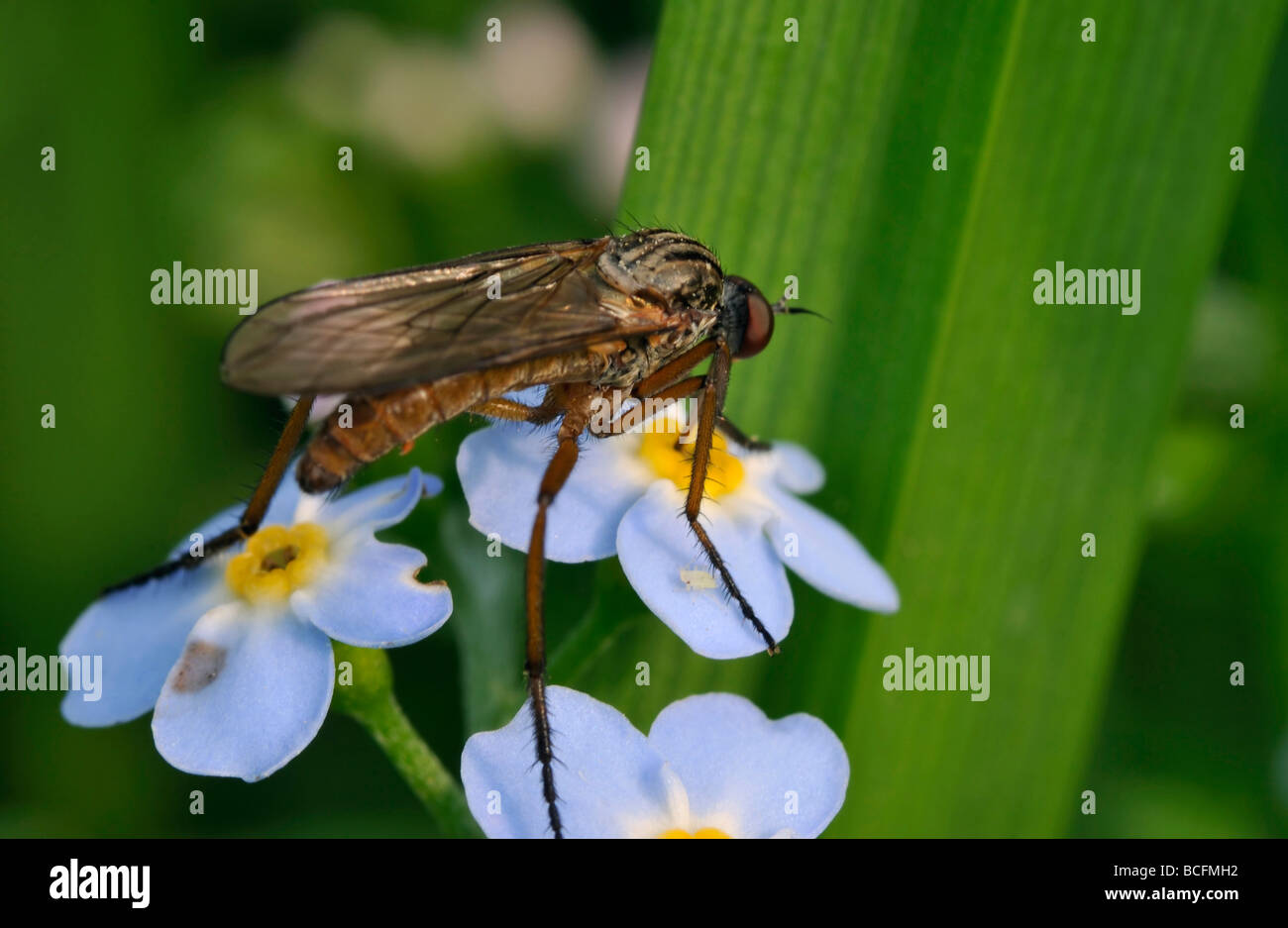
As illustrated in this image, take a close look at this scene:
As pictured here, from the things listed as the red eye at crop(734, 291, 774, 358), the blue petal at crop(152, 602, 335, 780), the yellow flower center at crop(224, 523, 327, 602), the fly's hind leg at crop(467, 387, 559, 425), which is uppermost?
the red eye at crop(734, 291, 774, 358)

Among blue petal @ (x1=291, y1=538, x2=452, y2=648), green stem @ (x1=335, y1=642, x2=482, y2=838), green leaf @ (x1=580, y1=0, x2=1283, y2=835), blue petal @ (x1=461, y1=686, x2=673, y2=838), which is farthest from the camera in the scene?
green leaf @ (x1=580, y1=0, x2=1283, y2=835)

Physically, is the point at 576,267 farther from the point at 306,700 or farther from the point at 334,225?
the point at 334,225

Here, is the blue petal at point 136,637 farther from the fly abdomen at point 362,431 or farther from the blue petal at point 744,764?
the blue petal at point 744,764

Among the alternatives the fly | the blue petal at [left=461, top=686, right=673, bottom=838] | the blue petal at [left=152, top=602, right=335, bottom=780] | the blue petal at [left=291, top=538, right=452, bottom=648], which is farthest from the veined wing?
the blue petal at [left=461, top=686, right=673, bottom=838]

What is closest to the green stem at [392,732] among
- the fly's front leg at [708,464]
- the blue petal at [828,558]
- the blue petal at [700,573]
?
the blue petal at [700,573]

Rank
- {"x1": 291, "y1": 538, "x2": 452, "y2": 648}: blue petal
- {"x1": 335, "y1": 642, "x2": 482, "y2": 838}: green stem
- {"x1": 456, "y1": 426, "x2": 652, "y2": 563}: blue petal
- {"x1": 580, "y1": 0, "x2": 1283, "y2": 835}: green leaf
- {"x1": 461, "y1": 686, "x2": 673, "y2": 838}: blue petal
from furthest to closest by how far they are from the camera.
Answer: {"x1": 580, "y1": 0, "x2": 1283, "y2": 835}: green leaf → {"x1": 456, "y1": 426, "x2": 652, "y2": 563}: blue petal → {"x1": 335, "y1": 642, "x2": 482, "y2": 838}: green stem → {"x1": 291, "y1": 538, "x2": 452, "y2": 648}: blue petal → {"x1": 461, "y1": 686, "x2": 673, "y2": 838}: blue petal

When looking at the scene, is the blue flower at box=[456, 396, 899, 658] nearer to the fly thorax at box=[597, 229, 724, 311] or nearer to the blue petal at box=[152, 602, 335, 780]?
the fly thorax at box=[597, 229, 724, 311]
